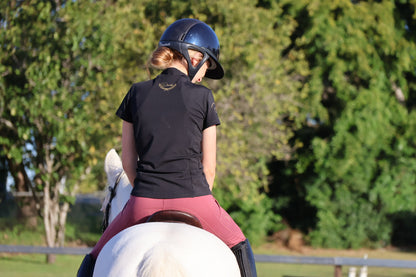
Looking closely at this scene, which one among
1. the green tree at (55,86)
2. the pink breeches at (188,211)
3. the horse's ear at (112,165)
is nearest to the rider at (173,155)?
the pink breeches at (188,211)

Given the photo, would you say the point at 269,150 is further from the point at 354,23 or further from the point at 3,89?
the point at 3,89

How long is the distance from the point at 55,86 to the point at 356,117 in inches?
327

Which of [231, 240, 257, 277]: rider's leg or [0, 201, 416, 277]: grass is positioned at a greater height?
[231, 240, 257, 277]: rider's leg

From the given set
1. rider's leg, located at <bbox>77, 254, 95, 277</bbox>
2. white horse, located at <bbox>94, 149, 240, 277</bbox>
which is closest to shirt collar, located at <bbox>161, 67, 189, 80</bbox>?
white horse, located at <bbox>94, 149, 240, 277</bbox>

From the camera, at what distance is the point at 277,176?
16.6 metres

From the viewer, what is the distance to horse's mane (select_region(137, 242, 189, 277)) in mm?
2092

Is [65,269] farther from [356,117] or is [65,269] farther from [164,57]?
[164,57]

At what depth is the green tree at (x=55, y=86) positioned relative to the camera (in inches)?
390

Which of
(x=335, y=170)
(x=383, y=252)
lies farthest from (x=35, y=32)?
(x=383, y=252)

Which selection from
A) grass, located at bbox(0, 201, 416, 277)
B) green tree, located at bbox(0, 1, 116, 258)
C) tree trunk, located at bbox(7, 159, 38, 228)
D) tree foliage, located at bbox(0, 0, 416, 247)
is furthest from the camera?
tree trunk, located at bbox(7, 159, 38, 228)

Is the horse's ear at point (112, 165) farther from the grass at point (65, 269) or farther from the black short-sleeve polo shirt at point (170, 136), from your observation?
the grass at point (65, 269)

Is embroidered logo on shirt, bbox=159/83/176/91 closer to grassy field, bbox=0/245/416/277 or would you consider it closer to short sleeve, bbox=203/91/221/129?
short sleeve, bbox=203/91/221/129

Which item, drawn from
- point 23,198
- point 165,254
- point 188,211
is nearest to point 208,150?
point 188,211

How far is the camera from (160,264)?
6.88 feet
